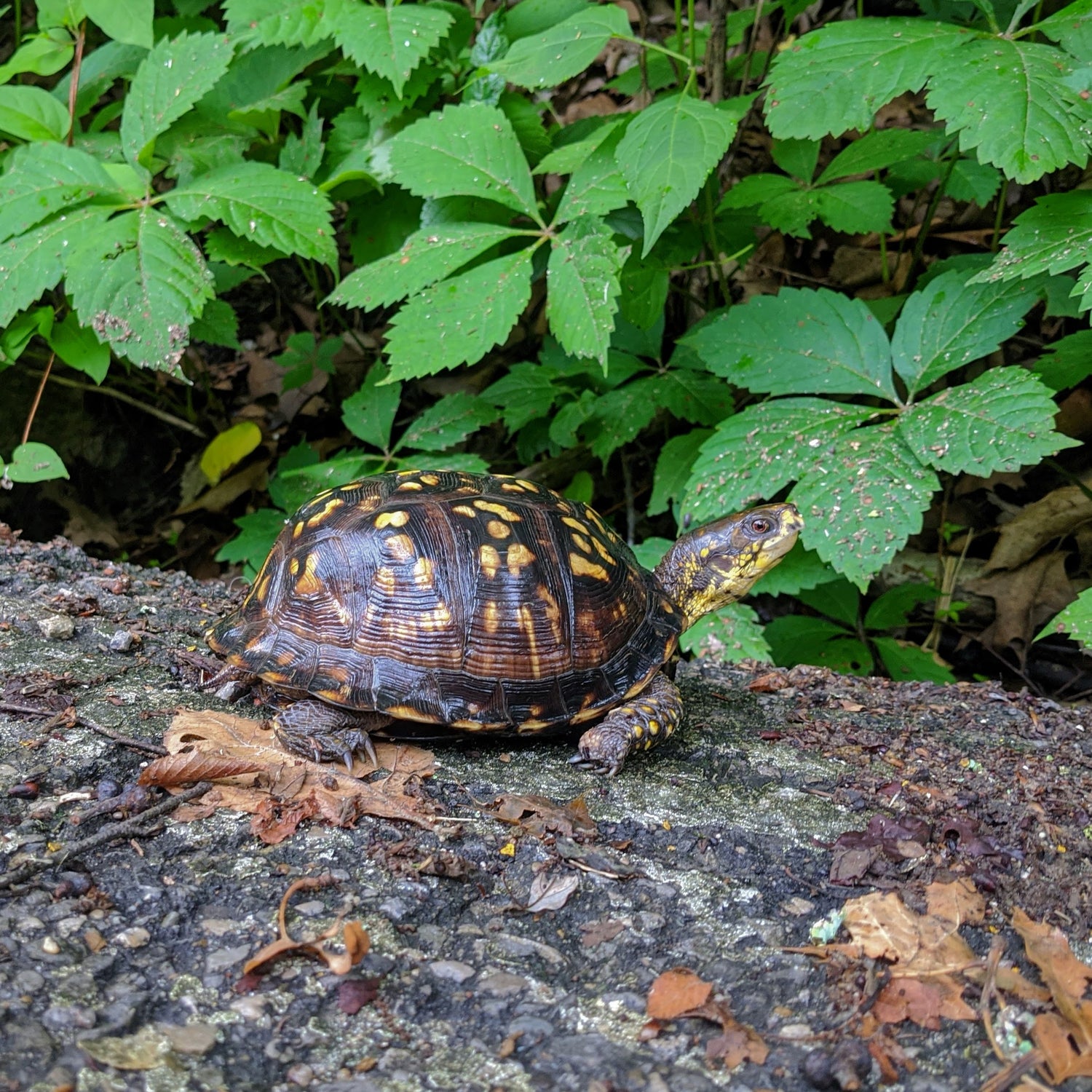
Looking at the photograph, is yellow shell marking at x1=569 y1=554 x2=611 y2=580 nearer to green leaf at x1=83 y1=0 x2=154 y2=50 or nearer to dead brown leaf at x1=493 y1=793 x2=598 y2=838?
dead brown leaf at x1=493 y1=793 x2=598 y2=838

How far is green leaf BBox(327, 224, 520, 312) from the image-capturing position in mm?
3283

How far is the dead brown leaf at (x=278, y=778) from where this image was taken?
6.42ft

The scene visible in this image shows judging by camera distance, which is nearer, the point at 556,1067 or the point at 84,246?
the point at 556,1067

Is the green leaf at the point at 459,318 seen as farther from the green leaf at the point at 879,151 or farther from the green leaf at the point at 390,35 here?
the green leaf at the point at 879,151

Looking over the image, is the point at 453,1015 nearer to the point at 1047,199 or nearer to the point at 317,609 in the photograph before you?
the point at 317,609

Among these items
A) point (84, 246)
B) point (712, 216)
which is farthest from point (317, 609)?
point (712, 216)

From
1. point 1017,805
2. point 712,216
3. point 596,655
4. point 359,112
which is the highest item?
point 359,112

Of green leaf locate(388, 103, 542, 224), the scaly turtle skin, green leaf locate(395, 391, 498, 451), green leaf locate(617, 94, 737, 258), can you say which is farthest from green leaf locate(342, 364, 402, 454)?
green leaf locate(617, 94, 737, 258)

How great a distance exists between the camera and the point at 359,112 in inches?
158

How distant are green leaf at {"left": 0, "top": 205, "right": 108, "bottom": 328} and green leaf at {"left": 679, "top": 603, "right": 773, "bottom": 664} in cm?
250

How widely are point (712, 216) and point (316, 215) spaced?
5.15 feet

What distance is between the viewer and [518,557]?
8.16 ft

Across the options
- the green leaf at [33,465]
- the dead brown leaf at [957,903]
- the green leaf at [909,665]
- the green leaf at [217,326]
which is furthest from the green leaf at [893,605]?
the green leaf at [33,465]

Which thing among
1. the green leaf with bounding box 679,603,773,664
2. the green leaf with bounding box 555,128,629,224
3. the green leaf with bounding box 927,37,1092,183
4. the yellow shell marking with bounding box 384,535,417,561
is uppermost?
the green leaf with bounding box 927,37,1092,183
